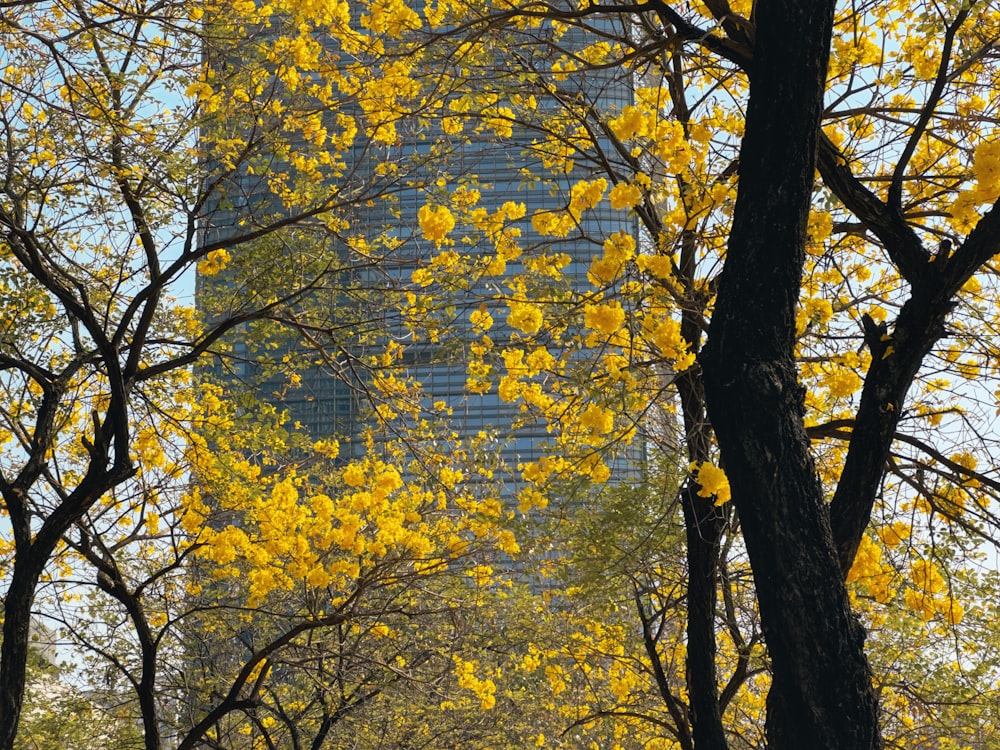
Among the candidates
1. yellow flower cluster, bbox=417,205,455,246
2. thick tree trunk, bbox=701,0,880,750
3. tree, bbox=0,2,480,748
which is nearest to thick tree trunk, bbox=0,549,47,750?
tree, bbox=0,2,480,748

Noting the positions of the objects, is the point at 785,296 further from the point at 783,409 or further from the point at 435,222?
the point at 435,222

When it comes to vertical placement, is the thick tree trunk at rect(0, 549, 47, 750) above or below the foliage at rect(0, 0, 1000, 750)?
below

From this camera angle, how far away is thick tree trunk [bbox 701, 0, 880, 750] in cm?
311

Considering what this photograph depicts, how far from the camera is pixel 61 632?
7473 millimetres

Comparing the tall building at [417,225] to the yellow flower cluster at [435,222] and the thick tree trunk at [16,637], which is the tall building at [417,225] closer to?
the yellow flower cluster at [435,222]

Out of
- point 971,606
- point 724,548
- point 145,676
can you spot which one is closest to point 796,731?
point 724,548

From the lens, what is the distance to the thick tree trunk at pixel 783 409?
3109 millimetres

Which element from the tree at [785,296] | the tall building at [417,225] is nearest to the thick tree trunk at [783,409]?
the tree at [785,296]

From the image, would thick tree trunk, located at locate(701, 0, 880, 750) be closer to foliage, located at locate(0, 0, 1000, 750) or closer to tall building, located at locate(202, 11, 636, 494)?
foliage, located at locate(0, 0, 1000, 750)

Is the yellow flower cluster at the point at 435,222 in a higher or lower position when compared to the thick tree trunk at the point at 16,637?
higher

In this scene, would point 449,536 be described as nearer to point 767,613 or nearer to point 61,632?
point 61,632

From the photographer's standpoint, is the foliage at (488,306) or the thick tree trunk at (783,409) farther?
the foliage at (488,306)

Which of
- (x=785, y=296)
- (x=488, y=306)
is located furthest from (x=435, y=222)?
(x=785, y=296)

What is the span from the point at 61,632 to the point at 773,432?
592 centimetres
